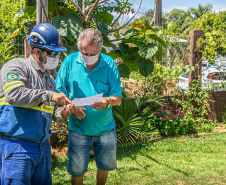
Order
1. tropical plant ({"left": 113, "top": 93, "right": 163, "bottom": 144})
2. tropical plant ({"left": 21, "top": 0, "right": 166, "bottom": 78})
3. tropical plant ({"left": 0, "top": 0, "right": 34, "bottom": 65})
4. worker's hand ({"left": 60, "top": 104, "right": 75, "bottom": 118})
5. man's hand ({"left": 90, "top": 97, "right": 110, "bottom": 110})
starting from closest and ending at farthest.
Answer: worker's hand ({"left": 60, "top": 104, "right": 75, "bottom": 118}), man's hand ({"left": 90, "top": 97, "right": 110, "bottom": 110}), tropical plant ({"left": 21, "top": 0, "right": 166, "bottom": 78}), tropical plant ({"left": 0, "top": 0, "right": 34, "bottom": 65}), tropical plant ({"left": 113, "top": 93, "right": 163, "bottom": 144})

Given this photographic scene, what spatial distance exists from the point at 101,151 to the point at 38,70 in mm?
1199

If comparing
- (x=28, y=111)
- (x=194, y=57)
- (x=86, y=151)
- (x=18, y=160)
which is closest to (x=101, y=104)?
(x=86, y=151)

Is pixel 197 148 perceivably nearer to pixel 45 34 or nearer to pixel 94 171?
pixel 94 171

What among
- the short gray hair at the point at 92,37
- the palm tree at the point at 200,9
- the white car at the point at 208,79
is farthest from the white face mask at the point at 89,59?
the palm tree at the point at 200,9

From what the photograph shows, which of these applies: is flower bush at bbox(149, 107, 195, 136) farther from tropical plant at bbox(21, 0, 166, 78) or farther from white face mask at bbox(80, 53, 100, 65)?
white face mask at bbox(80, 53, 100, 65)

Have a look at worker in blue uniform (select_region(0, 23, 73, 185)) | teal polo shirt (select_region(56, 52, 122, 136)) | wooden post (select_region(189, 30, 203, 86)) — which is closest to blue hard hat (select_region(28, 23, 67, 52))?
worker in blue uniform (select_region(0, 23, 73, 185))

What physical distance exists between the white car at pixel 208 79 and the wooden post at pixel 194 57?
0.43 ft

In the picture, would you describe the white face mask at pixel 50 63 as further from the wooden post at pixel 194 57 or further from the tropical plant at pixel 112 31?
the wooden post at pixel 194 57

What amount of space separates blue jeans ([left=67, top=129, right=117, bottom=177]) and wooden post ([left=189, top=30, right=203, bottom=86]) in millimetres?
4549

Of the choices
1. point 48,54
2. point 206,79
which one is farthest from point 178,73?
point 48,54

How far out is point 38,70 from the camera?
7.65 ft

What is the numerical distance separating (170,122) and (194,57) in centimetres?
202

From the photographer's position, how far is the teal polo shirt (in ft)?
9.47

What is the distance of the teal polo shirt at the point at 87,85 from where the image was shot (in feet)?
9.47
